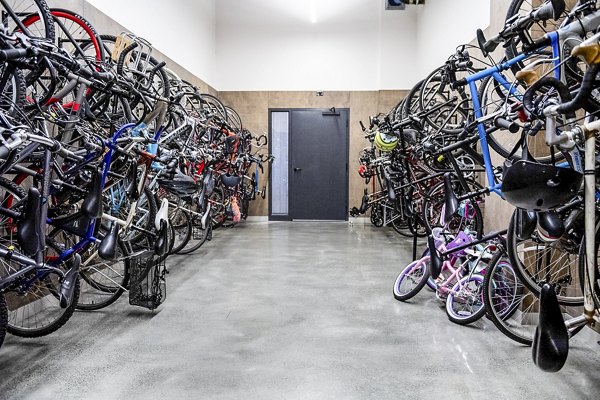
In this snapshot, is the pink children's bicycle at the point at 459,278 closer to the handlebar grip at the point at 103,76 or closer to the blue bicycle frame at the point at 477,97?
the blue bicycle frame at the point at 477,97

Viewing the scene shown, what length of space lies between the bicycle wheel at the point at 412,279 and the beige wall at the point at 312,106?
5.25m

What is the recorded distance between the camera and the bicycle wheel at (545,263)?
85.7 inches

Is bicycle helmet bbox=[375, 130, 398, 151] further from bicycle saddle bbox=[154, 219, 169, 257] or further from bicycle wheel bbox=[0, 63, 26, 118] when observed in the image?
bicycle wheel bbox=[0, 63, 26, 118]

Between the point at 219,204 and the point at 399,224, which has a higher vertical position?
the point at 219,204

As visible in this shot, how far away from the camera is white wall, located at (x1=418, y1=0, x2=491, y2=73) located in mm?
5365

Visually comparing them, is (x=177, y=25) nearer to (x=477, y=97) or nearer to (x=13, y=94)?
(x=13, y=94)

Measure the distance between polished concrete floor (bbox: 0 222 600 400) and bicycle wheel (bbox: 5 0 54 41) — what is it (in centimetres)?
155

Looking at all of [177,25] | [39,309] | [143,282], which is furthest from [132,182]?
[177,25]

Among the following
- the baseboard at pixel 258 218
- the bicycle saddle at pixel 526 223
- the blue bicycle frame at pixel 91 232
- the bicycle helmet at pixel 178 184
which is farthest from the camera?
the baseboard at pixel 258 218

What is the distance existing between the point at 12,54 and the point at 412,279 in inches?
114

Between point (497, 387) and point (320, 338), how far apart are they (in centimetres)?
98

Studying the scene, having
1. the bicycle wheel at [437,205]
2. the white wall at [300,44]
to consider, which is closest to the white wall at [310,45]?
the white wall at [300,44]

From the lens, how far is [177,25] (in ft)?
21.9

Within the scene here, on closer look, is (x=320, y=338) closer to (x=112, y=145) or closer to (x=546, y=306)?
(x=546, y=306)
